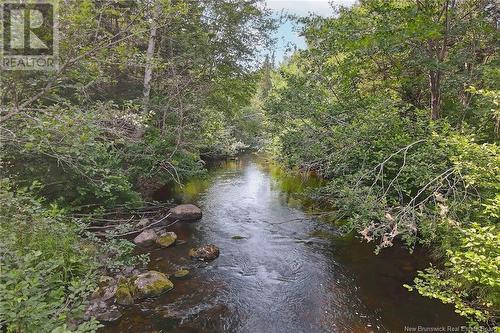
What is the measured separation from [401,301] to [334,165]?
14.5ft

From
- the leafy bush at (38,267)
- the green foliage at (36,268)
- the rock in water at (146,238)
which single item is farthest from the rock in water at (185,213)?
the green foliage at (36,268)

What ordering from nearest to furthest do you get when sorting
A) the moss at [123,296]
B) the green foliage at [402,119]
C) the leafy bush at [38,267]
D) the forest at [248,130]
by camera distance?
1. the leafy bush at [38,267]
2. the forest at [248,130]
3. the green foliage at [402,119]
4. the moss at [123,296]

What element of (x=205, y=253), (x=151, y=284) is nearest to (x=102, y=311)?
(x=151, y=284)

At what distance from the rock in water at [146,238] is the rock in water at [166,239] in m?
0.19

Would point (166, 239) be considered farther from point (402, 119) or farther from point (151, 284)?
point (402, 119)

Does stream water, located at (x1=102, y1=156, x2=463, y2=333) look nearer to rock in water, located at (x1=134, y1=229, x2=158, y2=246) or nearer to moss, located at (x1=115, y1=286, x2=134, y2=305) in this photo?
moss, located at (x1=115, y1=286, x2=134, y2=305)

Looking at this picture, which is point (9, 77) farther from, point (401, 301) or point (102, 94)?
point (401, 301)

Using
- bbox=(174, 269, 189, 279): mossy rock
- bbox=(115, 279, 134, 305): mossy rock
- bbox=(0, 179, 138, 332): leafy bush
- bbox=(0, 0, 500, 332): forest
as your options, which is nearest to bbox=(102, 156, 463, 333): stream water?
bbox=(174, 269, 189, 279): mossy rock

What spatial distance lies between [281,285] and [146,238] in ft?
15.7

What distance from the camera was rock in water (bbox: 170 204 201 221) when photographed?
12586 millimetres

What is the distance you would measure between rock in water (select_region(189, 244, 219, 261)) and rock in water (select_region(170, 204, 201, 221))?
298 centimetres

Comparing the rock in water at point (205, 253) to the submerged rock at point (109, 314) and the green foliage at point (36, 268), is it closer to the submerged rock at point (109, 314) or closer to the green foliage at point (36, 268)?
the submerged rock at point (109, 314)

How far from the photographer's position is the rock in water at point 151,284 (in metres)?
7.45

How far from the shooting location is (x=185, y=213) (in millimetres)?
12750
